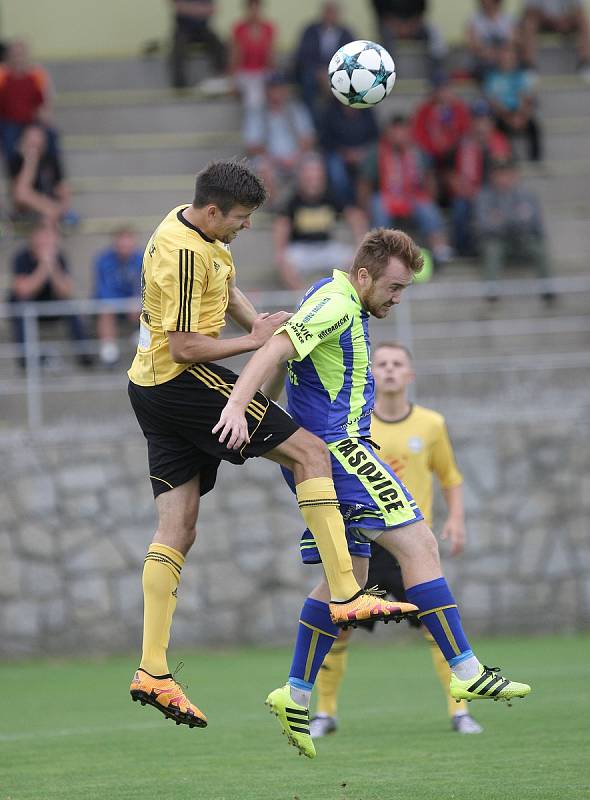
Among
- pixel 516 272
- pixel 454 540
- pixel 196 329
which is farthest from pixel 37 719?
pixel 516 272

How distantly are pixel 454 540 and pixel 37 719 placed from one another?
3.05 meters

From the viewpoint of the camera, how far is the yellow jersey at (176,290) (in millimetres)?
7180

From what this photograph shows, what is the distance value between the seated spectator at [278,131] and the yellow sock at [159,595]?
1060 cm

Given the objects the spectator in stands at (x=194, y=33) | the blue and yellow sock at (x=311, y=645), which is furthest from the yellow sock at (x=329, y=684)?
the spectator in stands at (x=194, y=33)

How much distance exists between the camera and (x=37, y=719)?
1039 centimetres

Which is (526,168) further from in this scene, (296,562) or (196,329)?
(196,329)

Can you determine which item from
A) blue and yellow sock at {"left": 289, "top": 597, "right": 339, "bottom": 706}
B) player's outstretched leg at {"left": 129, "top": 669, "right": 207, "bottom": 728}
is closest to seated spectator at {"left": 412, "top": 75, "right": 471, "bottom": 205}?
blue and yellow sock at {"left": 289, "top": 597, "right": 339, "bottom": 706}

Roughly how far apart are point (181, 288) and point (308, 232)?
923cm

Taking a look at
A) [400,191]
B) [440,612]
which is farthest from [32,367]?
[440,612]

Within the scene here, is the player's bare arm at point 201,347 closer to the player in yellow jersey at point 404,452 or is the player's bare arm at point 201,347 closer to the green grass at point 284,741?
the green grass at point 284,741

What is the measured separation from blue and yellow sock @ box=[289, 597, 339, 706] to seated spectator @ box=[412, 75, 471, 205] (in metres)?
10.8

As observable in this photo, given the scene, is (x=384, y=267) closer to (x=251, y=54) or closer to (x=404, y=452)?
(x=404, y=452)

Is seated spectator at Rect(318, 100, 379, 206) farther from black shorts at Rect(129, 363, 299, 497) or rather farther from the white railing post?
black shorts at Rect(129, 363, 299, 497)

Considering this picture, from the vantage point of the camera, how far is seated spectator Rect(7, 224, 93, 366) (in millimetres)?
15141
